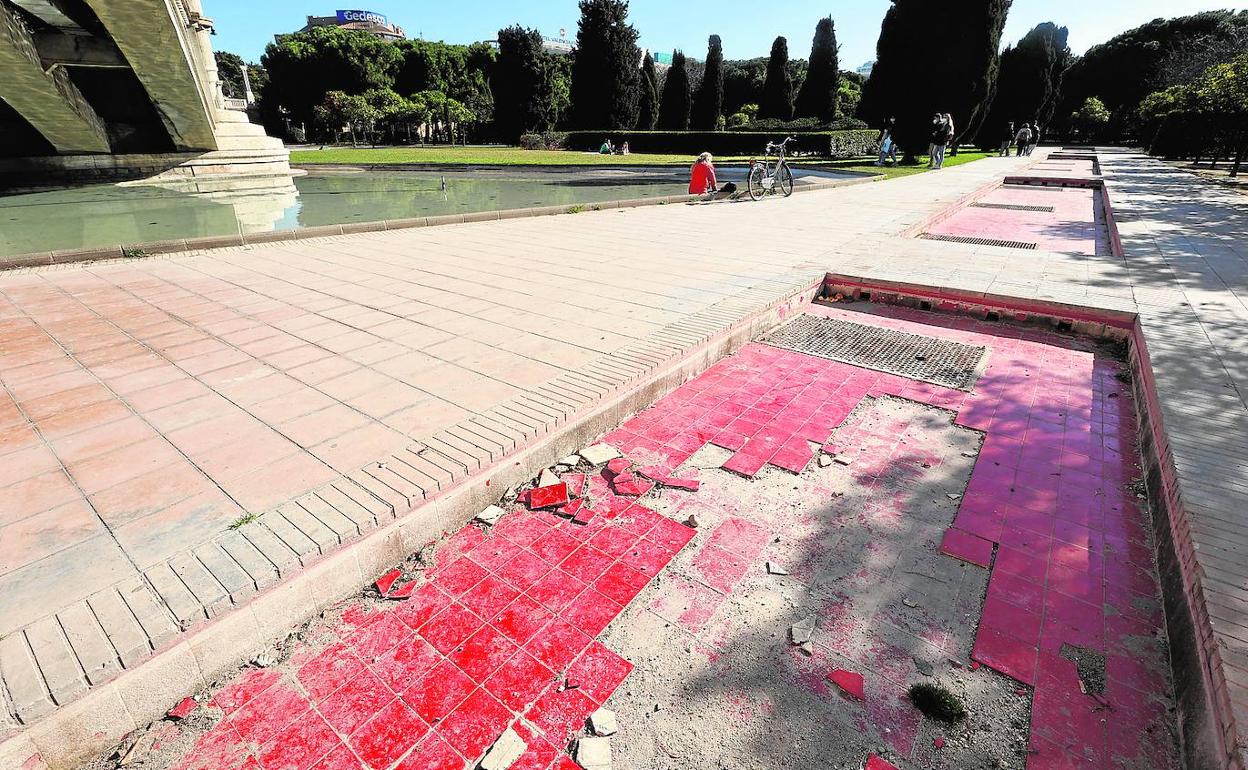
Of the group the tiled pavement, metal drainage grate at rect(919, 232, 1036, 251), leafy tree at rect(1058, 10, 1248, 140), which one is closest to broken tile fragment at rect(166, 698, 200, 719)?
the tiled pavement

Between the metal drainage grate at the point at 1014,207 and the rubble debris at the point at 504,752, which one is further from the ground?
the metal drainage grate at the point at 1014,207

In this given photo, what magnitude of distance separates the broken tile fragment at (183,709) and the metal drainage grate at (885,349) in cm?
464

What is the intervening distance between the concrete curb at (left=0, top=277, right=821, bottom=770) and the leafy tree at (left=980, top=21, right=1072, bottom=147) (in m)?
45.3

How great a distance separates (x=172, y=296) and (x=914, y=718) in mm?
7195

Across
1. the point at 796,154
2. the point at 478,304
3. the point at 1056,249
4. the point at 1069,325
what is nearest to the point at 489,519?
the point at 478,304

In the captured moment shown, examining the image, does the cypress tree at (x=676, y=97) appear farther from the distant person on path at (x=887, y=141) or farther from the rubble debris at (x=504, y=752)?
the rubble debris at (x=504, y=752)

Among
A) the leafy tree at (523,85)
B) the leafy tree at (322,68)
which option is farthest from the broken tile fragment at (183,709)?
the leafy tree at (322,68)

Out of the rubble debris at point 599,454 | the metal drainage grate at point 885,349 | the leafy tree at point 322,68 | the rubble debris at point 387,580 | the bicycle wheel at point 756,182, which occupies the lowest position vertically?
the rubble debris at point 387,580

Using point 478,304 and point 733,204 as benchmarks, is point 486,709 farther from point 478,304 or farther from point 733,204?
point 733,204

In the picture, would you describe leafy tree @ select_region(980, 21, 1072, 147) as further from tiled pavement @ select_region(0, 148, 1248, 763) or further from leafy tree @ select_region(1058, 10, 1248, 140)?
tiled pavement @ select_region(0, 148, 1248, 763)

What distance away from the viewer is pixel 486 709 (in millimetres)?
2000

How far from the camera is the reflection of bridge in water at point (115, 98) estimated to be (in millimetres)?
17750

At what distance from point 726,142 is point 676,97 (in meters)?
12.5

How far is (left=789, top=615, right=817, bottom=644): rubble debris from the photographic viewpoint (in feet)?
7.47
